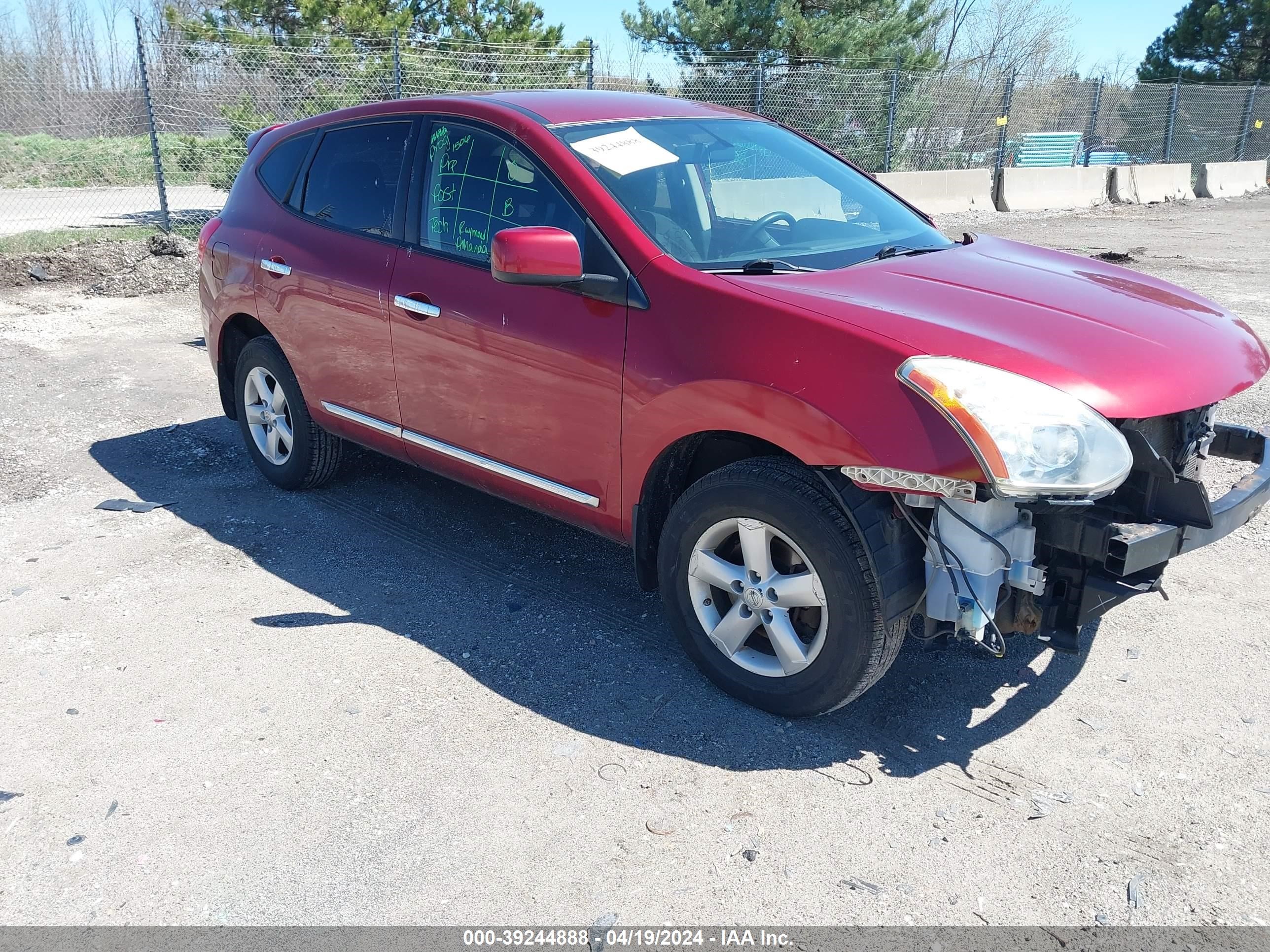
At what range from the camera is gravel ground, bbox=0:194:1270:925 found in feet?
8.80

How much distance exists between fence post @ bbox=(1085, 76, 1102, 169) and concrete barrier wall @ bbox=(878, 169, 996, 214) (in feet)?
20.4

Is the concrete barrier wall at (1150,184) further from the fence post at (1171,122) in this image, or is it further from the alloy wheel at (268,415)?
the alloy wheel at (268,415)

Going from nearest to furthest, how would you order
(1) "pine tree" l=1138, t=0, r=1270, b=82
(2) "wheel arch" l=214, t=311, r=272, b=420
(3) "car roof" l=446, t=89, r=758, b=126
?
(3) "car roof" l=446, t=89, r=758, b=126 → (2) "wheel arch" l=214, t=311, r=272, b=420 → (1) "pine tree" l=1138, t=0, r=1270, b=82

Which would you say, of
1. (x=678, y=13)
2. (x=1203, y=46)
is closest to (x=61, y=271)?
(x=678, y=13)

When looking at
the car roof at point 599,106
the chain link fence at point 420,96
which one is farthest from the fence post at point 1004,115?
the car roof at point 599,106

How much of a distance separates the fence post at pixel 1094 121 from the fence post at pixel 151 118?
1813 cm

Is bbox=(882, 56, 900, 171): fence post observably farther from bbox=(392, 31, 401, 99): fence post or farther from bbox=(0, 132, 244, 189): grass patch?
bbox=(0, 132, 244, 189): grass patch

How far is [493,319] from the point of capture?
3.89 metres

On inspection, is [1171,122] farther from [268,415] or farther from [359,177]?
[268,415]

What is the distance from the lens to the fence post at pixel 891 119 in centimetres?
1777

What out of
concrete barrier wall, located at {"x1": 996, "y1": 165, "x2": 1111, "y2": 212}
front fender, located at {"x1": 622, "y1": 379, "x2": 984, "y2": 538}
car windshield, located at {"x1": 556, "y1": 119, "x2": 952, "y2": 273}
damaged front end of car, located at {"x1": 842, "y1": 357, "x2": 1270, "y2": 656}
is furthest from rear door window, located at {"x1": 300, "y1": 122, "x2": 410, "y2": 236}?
concrete barrier wall, located at {"x1": 996, "y1": 165, "x2": 1111, "y2": 212}

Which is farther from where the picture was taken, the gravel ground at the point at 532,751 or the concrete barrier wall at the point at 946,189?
the concrete barrier wall at the point at 946,189

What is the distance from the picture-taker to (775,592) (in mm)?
3250

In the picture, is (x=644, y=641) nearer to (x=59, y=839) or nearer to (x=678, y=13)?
(x=59, y=839)
